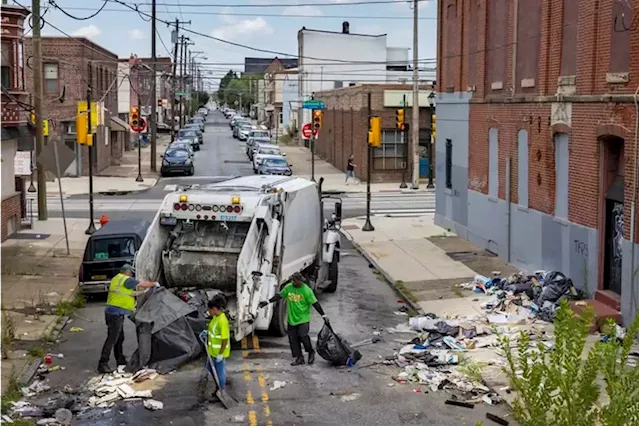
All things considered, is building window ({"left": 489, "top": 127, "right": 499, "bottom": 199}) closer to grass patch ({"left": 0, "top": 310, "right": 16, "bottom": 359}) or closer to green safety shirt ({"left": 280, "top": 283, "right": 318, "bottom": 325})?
green safety shirt ({"left": 280, "top": 283, "right": 318, "bottom": 325})

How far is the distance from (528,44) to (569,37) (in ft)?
9.04

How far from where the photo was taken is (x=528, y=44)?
22531mm

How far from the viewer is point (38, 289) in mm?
20094

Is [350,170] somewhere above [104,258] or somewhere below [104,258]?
above

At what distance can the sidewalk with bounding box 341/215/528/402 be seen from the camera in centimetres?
1515

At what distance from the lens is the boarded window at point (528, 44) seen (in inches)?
864

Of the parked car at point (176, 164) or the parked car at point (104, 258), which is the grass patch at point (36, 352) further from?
the parked car at point (176, 164)

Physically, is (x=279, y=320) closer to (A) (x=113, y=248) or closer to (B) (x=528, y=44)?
(A) (x=113, y=248)

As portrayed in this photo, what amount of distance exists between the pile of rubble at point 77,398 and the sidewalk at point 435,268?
505cm

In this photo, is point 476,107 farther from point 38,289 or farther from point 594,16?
point 38,289

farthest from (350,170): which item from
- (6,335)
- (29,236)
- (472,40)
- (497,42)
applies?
(6,335)

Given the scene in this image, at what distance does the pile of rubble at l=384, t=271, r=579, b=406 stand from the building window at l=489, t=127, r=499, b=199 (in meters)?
4.91

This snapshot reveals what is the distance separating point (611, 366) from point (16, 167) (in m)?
25.8

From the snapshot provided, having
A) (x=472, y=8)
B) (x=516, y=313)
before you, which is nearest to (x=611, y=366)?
(x=516, y=313)
